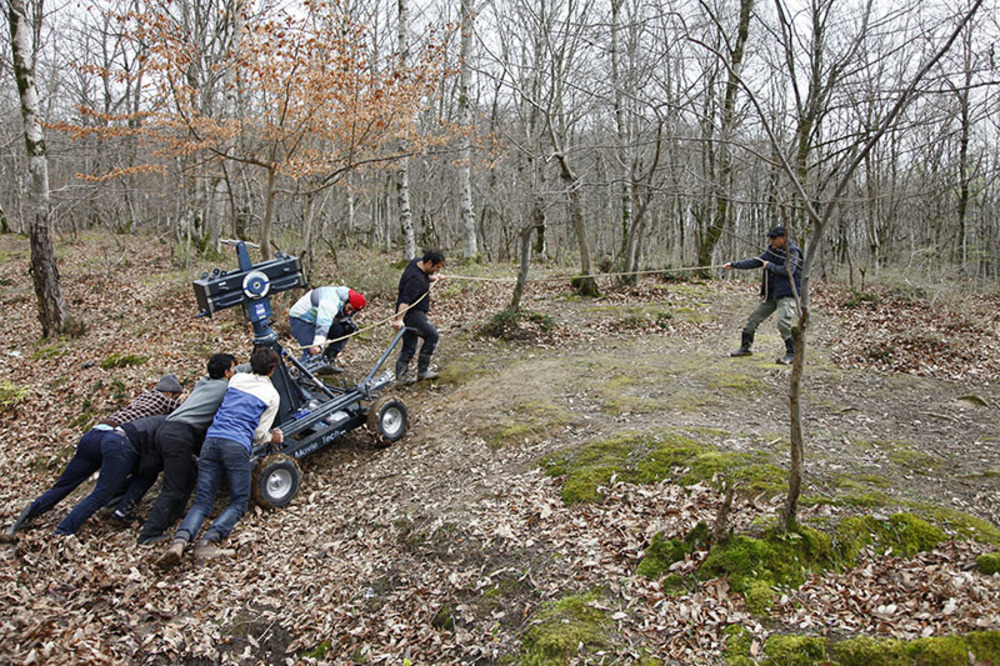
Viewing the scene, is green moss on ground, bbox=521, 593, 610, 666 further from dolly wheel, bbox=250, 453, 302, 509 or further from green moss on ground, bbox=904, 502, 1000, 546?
dolly wheel, bbox=250, 453, 302, 509

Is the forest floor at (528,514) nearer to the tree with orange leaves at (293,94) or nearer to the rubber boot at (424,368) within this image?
the rubber boot at (424,368)

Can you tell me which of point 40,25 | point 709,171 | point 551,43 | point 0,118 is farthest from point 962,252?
point 0,118

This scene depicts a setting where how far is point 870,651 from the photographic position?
9.91 feet

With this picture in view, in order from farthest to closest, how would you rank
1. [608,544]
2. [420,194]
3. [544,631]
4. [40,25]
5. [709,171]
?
[420,194] → [709,171] → [40,25] → [608,544] → [544,631]

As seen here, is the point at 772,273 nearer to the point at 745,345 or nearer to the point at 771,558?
the point at 745,345

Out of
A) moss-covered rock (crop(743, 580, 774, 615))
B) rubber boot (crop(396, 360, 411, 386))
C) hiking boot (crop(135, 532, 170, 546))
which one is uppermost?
rubber boot (crop(396, 360, 411, 386))

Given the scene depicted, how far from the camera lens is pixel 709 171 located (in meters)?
18.9

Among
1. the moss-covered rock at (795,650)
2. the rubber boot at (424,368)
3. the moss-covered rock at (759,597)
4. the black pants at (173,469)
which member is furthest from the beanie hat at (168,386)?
the moss-covered rock at (795,650)

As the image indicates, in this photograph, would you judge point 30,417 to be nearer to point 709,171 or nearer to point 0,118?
point 709,171

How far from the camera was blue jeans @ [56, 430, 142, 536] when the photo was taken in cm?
546

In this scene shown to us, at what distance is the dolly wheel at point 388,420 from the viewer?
661 cm

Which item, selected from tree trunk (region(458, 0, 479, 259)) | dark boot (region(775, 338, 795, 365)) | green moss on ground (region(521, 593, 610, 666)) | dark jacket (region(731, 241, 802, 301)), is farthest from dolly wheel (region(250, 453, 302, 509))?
Result: tree trunk (region(458, 0, 479, 259))

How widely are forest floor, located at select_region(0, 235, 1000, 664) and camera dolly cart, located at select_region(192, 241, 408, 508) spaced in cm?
30

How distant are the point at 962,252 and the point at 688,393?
60.1 feet
